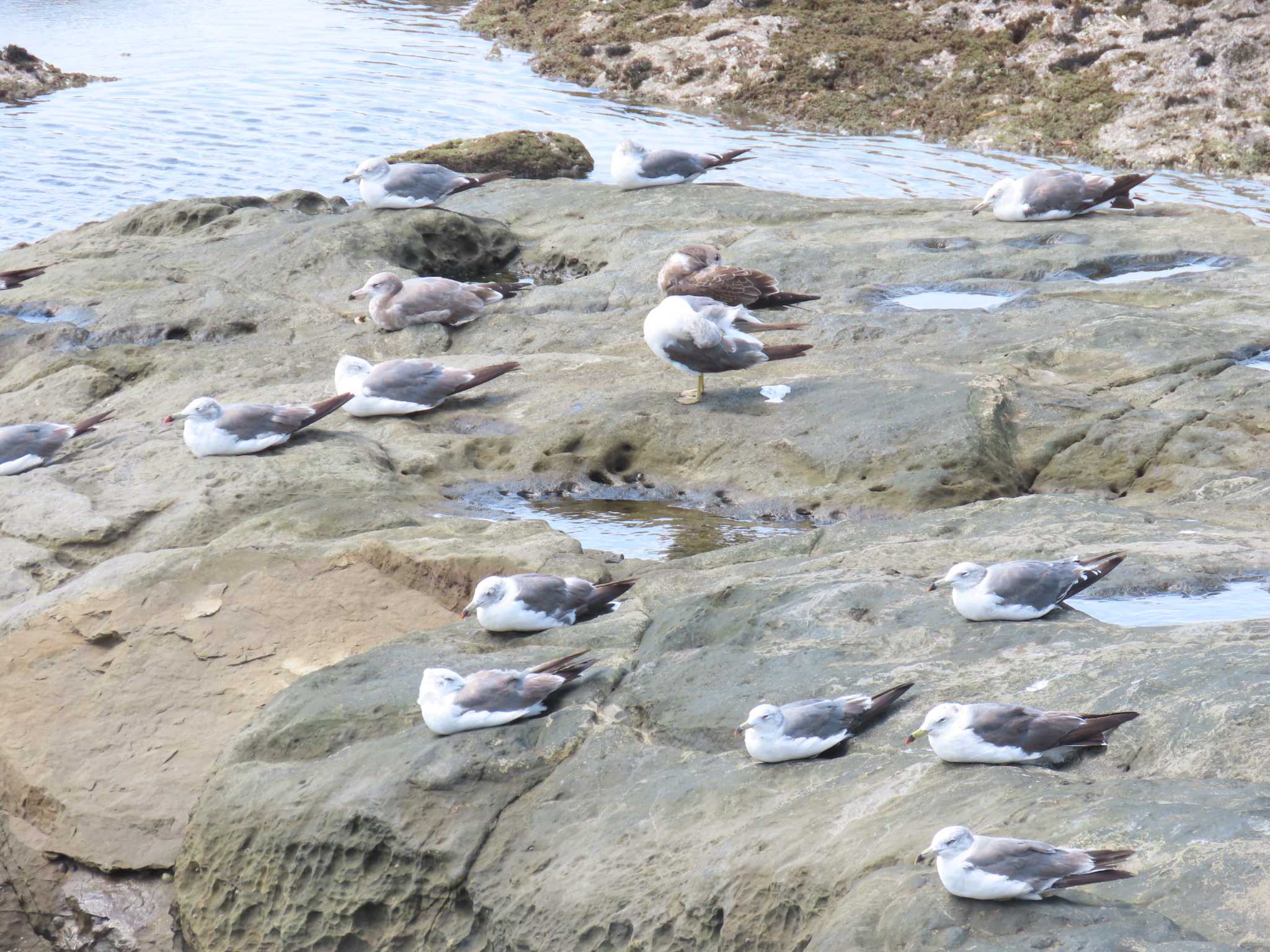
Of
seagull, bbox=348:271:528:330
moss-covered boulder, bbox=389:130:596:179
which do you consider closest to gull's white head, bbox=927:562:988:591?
seagull, bbox=348:271:528:330

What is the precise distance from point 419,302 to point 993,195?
5.06 m

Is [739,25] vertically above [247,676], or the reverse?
[739,25]

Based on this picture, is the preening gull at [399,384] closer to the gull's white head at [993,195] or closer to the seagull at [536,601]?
the seagull at [536,601]

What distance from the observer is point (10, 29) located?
31.3m

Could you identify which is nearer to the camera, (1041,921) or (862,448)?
(1041,921)

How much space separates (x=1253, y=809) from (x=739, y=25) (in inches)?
816

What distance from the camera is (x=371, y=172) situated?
43.1 ft

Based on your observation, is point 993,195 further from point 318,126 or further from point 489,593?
point 318,126

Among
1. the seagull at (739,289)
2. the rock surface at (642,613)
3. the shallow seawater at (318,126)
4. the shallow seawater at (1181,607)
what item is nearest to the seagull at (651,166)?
the rock surface at (642,613)

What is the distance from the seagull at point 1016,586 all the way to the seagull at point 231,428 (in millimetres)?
4594

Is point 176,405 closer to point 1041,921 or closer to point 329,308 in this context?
point 329,308

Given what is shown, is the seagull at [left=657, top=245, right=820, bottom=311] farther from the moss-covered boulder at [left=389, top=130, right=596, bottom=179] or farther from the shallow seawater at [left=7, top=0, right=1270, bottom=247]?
the shallow seawater at [left=7, top=0, right=1270, bottom=247]

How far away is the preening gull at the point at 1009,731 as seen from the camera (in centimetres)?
443

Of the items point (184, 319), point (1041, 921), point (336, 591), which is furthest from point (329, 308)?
point (1041, 921)
